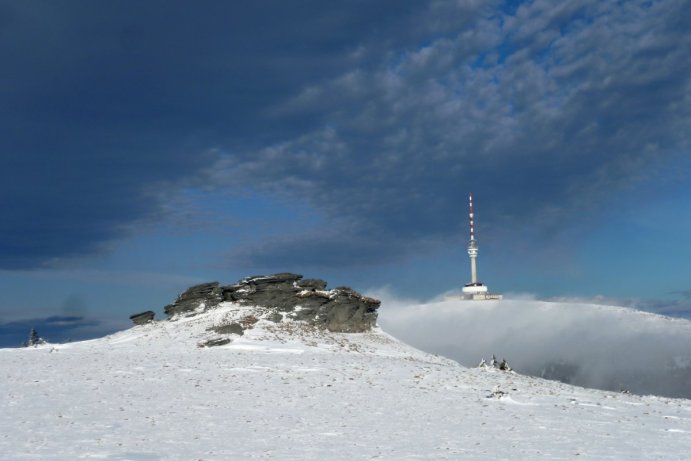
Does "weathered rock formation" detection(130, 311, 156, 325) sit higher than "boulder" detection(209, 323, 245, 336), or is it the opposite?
"weathered rock formation" detection(130, 311, 156, 325)

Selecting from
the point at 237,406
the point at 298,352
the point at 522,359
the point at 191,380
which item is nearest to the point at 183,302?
the point at 298,352

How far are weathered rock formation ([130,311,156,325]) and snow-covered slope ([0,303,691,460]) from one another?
11.6 m

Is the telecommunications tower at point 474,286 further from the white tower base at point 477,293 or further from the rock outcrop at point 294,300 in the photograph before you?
the rock outcrop at point 294,300

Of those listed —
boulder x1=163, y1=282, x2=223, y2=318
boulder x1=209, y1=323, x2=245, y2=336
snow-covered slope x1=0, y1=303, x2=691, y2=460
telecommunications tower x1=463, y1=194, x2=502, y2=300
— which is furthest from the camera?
telecommunications tower x1=463, y1=194, x2=502, y2=300

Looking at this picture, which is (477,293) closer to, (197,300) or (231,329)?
(197,300)

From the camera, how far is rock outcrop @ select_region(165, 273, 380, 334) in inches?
2128

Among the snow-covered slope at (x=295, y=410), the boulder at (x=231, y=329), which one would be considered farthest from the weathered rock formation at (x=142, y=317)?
the boulder at (x=231, y=329)

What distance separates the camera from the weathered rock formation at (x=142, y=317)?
187 ft

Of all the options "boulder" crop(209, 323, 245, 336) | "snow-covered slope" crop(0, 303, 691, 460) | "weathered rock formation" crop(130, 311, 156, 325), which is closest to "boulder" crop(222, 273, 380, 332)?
"boulder" crop(209, 323, 245, 336)

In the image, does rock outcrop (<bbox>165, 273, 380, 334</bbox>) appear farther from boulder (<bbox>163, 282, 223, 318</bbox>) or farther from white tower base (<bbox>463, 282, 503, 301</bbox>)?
white tower base (<bbox>463, 282, 503, 301</bbox>)

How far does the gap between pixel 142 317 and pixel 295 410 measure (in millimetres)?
35728

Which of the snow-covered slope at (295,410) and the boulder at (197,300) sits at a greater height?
the boulder at (197,300)

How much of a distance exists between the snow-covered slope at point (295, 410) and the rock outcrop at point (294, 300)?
341 inches

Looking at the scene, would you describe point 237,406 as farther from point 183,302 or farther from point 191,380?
point 183,302
